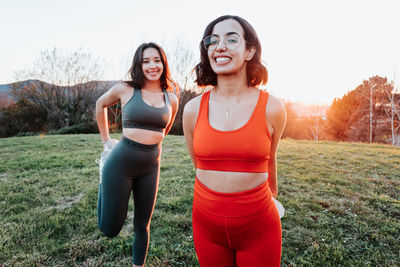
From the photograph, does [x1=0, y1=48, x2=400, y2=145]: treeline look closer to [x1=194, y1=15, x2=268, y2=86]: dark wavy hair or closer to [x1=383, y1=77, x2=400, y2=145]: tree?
[x1=383, y1=77, x2=400, y2=145]: tree

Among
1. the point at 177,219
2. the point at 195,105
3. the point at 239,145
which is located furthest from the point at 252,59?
the point at 177,219

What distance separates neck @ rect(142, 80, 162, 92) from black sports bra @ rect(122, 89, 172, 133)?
7.7 inches

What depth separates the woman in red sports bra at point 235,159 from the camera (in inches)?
48.1

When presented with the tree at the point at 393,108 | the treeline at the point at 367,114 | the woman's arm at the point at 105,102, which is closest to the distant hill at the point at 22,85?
the woman's arm at the point at 105,102

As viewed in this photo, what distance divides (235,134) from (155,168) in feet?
5.09

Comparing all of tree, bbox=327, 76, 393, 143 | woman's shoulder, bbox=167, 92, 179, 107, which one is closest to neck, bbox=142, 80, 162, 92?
woman's shoulder, bbox=167, 92, 179, 107

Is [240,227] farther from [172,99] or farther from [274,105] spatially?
[172,99]

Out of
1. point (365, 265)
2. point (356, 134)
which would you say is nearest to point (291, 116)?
point (356, 134)

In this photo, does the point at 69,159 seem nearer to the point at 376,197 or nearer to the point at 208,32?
the point at 208,32

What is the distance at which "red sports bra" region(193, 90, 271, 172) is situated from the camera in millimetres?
1200

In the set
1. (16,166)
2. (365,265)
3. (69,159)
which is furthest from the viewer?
(69,159)

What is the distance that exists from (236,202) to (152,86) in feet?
6.51

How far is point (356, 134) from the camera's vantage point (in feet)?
92.8

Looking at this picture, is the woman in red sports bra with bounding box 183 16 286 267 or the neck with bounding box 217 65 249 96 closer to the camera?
the woman in red sports bra with bounding box 183 16 286 267
